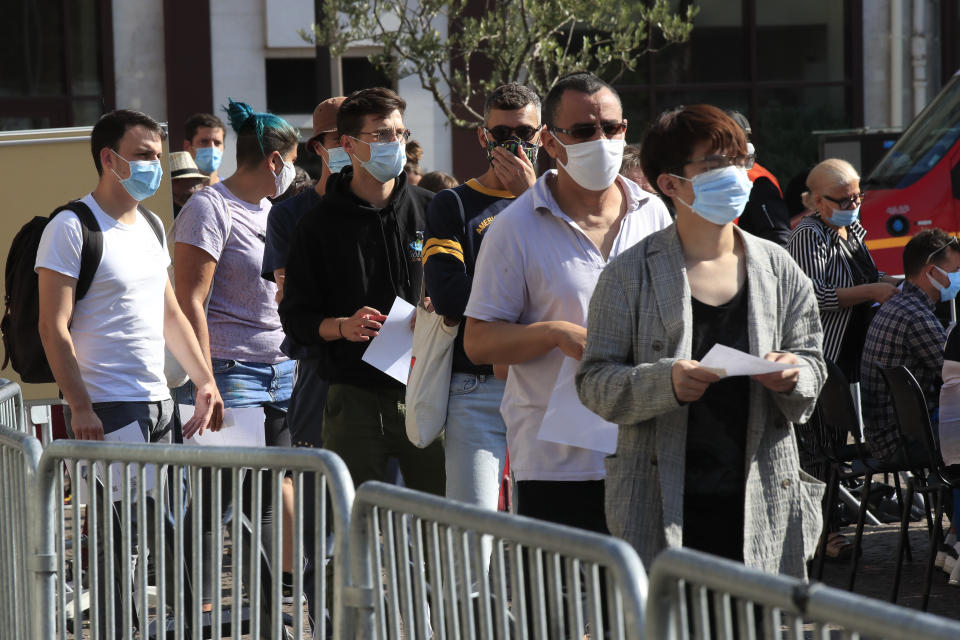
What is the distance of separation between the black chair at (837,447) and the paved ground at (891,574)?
0.31ft

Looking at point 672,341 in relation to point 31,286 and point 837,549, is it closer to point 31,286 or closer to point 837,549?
point 31,286

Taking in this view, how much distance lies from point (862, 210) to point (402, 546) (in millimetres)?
7858

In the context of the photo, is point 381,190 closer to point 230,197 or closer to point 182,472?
point 230,197

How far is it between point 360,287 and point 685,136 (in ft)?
5.55

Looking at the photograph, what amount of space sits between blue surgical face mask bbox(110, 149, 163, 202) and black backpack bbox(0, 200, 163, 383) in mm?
212

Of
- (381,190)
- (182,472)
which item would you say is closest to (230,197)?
(381,190)

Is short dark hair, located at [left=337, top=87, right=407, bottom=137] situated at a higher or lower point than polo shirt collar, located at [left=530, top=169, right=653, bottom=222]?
higher

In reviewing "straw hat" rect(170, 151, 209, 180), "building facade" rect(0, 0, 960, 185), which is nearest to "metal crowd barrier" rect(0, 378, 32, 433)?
"straw hat" rect(170, 151, 209, 180)

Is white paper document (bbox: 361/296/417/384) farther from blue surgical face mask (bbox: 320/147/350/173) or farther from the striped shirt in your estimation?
the striped shirt

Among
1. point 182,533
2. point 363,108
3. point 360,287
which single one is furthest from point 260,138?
point 182,533

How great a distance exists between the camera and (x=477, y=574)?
7.84ft

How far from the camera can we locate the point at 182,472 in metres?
3.21

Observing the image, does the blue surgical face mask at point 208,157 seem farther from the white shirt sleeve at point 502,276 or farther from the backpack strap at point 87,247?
the white shirt sleeve at point 502,276

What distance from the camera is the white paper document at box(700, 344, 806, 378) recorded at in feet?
9.57
